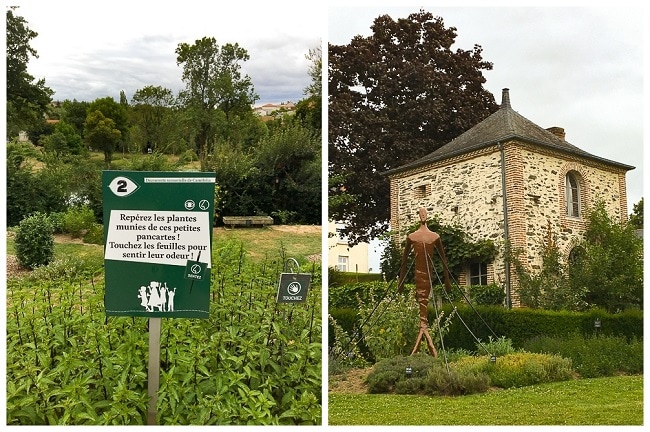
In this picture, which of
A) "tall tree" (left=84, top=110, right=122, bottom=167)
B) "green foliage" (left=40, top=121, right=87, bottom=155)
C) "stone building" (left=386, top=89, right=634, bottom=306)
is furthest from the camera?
"tall tree" (left=84, top=110, right=122, bottom=167)

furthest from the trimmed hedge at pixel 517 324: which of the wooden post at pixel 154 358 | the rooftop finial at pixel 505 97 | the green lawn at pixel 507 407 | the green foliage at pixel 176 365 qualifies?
the wooden post at pixel 154 358

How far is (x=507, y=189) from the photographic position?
5570mm

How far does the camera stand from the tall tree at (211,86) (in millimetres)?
5523

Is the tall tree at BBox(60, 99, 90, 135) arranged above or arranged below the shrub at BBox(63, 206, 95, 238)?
above

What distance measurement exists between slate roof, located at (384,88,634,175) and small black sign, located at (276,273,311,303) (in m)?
1.61

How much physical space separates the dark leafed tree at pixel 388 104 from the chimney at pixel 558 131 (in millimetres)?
524

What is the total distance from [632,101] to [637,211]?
98cm

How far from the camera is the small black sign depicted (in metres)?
4.06

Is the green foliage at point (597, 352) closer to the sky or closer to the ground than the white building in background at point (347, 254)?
closer to the ground

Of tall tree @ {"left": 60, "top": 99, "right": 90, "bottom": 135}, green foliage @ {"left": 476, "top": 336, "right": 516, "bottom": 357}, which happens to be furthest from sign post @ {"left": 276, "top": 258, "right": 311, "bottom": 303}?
tall tree @ {"left": 60, "top": 99, "right": 90, "bottom": 135}

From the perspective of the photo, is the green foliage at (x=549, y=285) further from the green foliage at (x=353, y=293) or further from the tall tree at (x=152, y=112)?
the tall tree at (x=152, y=112)

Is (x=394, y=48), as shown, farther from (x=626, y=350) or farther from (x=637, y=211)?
(x=626, y=350)

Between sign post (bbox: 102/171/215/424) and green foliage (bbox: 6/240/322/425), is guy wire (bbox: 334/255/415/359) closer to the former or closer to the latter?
green foliage (bbox: 6/240/322/425)

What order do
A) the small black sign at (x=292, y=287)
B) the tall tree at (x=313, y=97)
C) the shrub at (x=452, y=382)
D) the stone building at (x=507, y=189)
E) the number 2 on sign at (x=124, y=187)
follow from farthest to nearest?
the tall tree at (x=313, y=97) → the stone building at (x=507, y=189) → the shrub at (x=452, y=382) → the small black sign at (x=292, y=287) → the number 2 on sign at (x=124, y=187)
